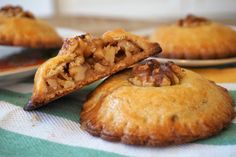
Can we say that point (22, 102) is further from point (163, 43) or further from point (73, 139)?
point (163, 43)

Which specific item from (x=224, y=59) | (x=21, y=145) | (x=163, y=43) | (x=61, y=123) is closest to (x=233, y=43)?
(x=224, y=59)

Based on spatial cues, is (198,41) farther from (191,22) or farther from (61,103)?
(61,103)

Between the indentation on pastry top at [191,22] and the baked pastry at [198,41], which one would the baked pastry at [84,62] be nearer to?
the baked pastry at [198,41]

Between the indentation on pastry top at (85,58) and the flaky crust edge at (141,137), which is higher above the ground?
the indentation on pastry top at (85,58)

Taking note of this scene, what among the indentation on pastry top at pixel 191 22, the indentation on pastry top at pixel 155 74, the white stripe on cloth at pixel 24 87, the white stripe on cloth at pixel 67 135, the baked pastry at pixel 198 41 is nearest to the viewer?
the white stripe on cloth at pixel 67 135

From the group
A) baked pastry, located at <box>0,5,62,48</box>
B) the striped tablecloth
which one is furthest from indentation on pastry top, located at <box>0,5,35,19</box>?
the striped tablecloth

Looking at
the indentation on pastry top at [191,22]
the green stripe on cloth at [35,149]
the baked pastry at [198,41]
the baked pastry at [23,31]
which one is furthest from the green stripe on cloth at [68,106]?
the indentation on pastry top at [191,22]

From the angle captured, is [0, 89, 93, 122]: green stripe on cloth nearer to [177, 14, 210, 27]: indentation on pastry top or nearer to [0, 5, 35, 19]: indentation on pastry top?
[0, 5, 35, 19]: indentation on pastry top
